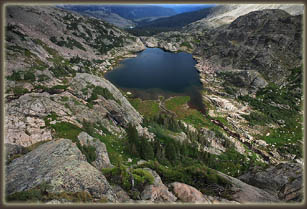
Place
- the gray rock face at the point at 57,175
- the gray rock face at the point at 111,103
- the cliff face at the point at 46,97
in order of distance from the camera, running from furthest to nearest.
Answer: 1. the gray rock face at the point at 111,103
2. the cliff face at the point at 46,97
3. the gray rock face at the point at 57,175

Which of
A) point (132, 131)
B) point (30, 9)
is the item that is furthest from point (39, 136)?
point (30, 9)

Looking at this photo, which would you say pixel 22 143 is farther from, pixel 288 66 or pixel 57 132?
pixel 288 66

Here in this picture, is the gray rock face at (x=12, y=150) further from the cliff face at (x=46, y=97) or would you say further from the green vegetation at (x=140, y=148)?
the green vegetation at (x=140, y=148)

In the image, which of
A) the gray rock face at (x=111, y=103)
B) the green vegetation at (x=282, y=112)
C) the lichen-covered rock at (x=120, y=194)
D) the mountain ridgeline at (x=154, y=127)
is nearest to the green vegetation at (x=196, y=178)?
the mountain ridgeline at (x=154, y=127)

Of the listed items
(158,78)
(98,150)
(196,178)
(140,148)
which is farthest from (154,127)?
(158,78)

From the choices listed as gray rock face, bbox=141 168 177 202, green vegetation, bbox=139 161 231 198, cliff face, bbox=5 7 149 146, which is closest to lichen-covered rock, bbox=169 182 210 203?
gray rock face, bbox=141 168 177 202

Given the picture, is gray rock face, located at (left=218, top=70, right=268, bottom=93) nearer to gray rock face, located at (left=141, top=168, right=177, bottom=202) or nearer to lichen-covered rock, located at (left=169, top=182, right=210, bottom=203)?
lichen-covered rock, located at (left=169, top=182, right=210, bottom=203)
